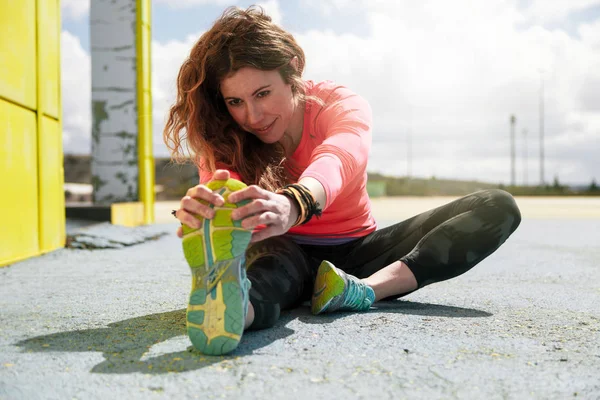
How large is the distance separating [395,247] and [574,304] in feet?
1.97

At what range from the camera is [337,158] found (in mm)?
1389

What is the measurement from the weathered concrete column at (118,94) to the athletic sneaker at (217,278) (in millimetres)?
4642

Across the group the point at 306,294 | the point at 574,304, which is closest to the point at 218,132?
the point at 306,294

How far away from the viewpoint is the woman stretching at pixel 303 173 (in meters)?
1.49

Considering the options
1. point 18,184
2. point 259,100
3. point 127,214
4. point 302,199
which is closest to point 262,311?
point 302,199

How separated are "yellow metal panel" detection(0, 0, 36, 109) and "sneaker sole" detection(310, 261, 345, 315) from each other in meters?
2.09

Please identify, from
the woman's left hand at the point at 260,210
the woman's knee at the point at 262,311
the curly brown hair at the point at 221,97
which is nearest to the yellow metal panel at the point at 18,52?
the curly brown hair at the point at 221,97

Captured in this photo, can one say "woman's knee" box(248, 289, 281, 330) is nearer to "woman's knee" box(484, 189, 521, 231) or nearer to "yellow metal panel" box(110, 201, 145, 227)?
"woman's knee" box(484, 189, 521, 231)

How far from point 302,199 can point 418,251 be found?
0.60m

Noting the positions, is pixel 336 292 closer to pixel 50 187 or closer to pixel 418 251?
pixel 418 251

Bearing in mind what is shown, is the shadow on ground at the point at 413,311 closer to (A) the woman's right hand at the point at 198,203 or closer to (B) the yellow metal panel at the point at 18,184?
(A) the woman's right hand at the point at 198,203

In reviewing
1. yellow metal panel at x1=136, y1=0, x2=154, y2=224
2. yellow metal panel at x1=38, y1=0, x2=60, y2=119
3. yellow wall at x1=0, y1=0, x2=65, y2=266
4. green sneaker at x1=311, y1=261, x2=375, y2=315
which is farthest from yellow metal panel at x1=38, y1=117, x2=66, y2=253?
green sneaker at x1=311, y1=261, x2=375, y2=315

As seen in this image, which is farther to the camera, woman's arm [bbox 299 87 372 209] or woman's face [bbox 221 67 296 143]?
woman's face [bbox 221 67 296 143]

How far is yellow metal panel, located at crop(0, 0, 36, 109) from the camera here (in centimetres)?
280
